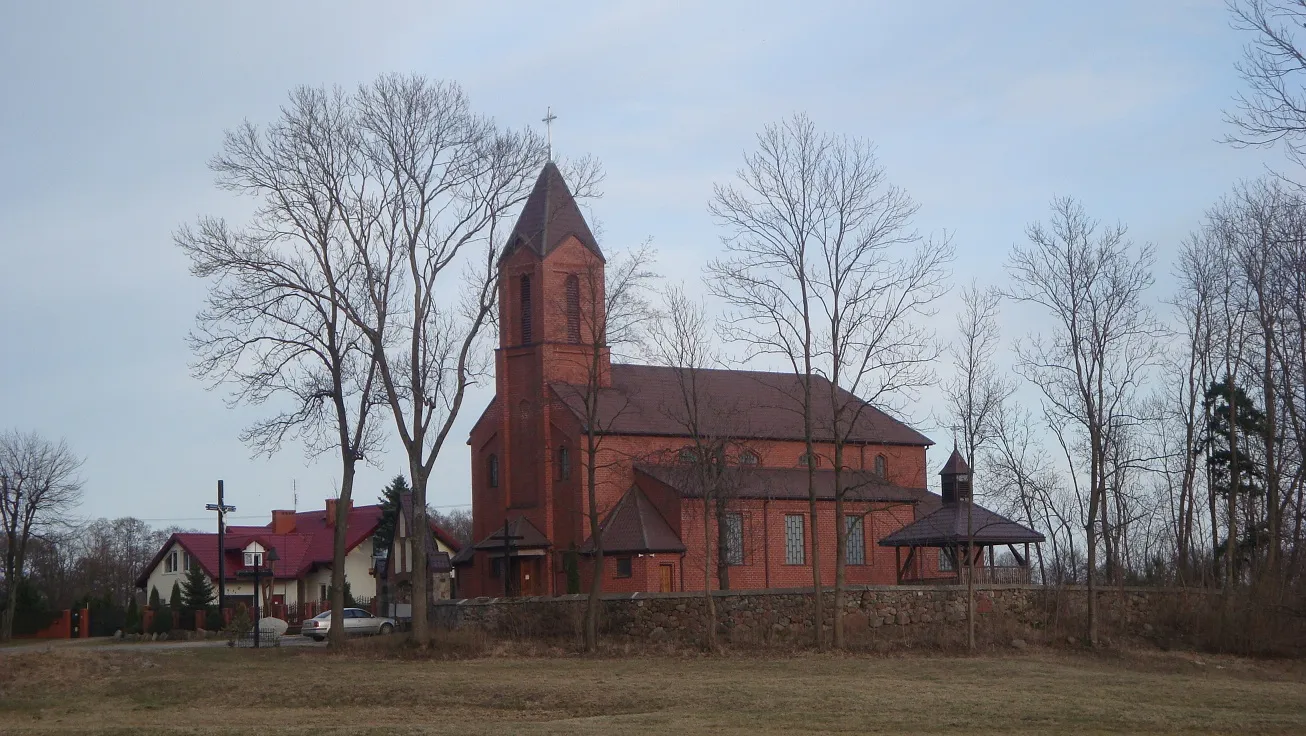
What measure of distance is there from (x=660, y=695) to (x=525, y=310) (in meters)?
31.2

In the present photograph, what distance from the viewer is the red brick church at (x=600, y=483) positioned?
159ft

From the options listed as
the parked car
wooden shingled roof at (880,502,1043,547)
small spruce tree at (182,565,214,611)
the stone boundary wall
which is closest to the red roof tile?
small spruce tree at (182,565,214,611)

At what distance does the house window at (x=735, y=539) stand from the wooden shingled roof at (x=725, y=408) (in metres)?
3.48

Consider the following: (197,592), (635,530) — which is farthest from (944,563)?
(197,592)

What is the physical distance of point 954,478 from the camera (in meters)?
51.3

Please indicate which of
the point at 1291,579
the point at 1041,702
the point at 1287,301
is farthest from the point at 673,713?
the point at 1291,579

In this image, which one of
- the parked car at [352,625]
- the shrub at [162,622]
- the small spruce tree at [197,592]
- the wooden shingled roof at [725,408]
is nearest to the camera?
the parked car at [352,625]

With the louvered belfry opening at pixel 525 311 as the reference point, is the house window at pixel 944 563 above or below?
below

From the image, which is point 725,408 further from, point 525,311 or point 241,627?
point 241,627

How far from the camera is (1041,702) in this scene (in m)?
20.8

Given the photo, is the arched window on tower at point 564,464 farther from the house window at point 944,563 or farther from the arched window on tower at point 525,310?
the house window at point 944,563

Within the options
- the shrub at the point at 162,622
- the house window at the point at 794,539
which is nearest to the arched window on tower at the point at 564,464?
the house window at the point at 794,539

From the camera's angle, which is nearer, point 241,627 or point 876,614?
point 876,614

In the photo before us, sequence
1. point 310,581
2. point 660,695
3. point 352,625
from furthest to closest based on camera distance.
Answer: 1. point 310,581
2. point 352,625
3. point 660,695
